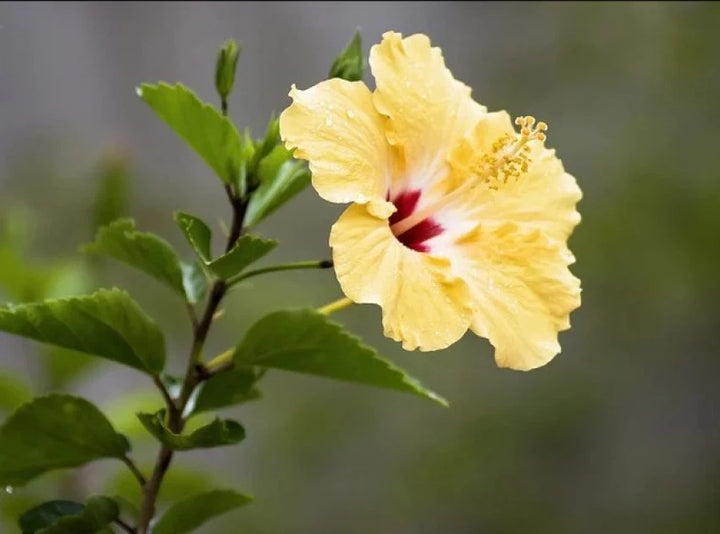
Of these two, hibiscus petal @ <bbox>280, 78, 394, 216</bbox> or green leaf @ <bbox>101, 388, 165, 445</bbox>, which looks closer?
hibiscus petal @ <bbox>280, 78, 394, 216</bbox>

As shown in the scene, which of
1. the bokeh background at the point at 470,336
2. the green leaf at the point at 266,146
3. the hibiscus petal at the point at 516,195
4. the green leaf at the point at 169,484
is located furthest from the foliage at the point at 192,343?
the bokeh background at the point at 470,336

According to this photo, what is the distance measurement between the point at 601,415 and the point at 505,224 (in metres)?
1.51

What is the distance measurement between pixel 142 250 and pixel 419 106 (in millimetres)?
224

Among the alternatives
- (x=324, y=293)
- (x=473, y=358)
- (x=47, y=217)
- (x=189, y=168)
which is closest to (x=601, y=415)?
(x=473, y=358)

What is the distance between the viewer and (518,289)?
0.64 meters

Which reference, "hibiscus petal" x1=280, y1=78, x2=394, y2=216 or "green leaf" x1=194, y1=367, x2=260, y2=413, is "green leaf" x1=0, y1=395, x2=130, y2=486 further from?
"hibiscus petal" x1=280, y1=78, x2=394, y2=216

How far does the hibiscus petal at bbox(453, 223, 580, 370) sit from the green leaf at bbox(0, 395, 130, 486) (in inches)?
11.3

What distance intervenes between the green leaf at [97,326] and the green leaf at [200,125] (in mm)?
115

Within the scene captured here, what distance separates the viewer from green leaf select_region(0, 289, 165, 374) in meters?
0.61

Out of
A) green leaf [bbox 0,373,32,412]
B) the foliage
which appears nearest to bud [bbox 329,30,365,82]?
the foliage

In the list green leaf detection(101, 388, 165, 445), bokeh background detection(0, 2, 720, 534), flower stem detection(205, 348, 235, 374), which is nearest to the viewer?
flower stem detection(205, 348, 235, 374)

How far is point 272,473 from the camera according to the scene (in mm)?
1891

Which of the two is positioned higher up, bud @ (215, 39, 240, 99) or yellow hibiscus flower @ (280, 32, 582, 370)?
bud @ (215, 39, 240, 99)

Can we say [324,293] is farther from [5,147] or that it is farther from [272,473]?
[5,147]
